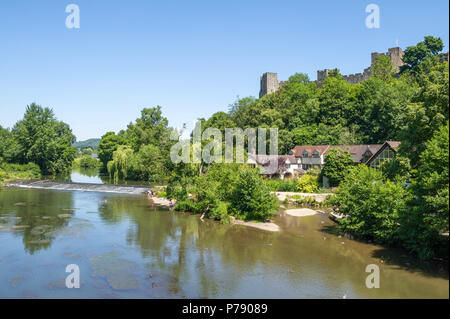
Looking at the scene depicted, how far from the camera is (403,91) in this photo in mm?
57062

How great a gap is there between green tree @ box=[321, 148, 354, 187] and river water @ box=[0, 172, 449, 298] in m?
12.1

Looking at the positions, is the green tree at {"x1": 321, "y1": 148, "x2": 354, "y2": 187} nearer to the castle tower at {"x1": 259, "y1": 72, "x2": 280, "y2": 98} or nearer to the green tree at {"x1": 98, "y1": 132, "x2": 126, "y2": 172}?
the castle tower at {"x1": 259, "y1": 72, "x2": 280, "y2": 98}

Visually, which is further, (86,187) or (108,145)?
(108,145)

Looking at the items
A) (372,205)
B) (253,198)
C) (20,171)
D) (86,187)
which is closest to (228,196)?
(253,198)

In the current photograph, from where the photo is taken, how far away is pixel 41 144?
67.5 m

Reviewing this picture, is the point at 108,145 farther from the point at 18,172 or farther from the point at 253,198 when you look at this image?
the point at 253,198

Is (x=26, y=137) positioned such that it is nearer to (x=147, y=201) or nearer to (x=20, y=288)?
(x=147, y=201)

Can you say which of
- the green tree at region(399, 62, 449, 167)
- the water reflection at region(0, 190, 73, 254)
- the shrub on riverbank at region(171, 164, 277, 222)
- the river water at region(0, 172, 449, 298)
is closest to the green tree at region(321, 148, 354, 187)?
the river water at region(0, 172, 449, 298)

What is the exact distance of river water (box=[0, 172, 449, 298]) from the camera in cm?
1712

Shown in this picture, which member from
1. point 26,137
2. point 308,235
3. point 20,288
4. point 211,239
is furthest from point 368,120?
point 26,137

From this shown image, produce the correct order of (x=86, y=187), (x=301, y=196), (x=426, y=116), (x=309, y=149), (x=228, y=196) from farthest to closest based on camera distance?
(x=309, y=149) → (x=86, y=187) → (x=301, y=196) → (x=228, y=196) → (x=426, y=116)

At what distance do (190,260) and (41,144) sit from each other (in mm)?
56456

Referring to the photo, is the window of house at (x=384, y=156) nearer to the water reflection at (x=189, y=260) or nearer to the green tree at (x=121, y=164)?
the water reflection at (x=189, y=260)
